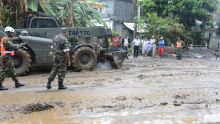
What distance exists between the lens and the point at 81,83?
→ 1231 centimetres

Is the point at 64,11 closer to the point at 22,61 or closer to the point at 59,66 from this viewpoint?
the point at 22,61

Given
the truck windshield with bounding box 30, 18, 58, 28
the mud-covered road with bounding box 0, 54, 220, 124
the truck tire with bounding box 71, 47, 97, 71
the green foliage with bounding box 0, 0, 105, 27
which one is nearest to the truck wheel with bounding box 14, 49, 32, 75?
the mud-covered road with bounding box 0, 54, 220, 124

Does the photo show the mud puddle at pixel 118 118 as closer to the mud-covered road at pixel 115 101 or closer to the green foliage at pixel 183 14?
the mud-covered road at pixel 115 101

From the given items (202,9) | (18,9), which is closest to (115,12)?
(202,9)

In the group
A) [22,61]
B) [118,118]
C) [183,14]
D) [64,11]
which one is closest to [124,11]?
[183,14]

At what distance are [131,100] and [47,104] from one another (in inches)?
72.8

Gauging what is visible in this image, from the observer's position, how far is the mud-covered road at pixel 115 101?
302 inches

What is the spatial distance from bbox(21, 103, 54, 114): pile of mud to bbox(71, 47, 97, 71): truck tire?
6.49 meters

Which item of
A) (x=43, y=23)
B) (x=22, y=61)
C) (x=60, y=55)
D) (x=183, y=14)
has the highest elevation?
(x=183, y=14)

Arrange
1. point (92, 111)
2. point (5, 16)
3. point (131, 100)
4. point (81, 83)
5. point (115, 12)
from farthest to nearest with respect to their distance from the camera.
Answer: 1. point (115, 12)
2. point (5, 16)
3. point (81, 83)
4. point (131, 100)
5. point (92, 111)

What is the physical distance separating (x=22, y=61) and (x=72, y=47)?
2049mm

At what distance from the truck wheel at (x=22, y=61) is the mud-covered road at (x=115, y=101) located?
629 millimetres

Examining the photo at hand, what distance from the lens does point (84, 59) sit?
1537cm

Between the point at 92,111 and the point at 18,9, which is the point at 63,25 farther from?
the point at 92,111
